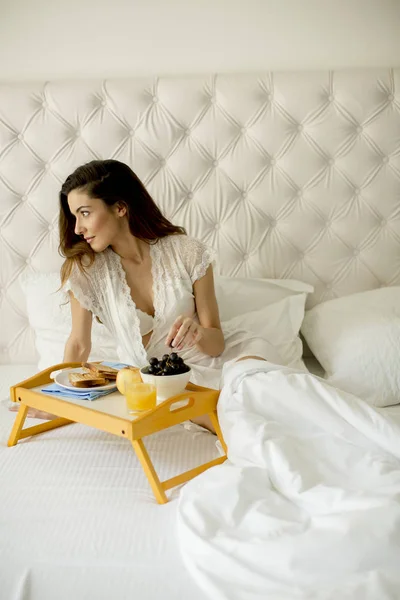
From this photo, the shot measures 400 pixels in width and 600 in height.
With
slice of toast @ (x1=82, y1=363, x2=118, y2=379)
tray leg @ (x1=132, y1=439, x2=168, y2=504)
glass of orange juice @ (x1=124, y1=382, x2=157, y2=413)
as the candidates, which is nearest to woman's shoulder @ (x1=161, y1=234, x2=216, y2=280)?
slice of toast @ (x1=82, y1=363, x2=118, y2=379)

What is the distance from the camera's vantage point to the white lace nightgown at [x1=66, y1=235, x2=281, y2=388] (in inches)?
82.9

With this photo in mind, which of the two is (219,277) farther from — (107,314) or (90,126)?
(90,126)

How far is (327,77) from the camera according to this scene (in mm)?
2518

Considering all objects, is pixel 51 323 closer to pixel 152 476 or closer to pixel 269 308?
pixel 269 308

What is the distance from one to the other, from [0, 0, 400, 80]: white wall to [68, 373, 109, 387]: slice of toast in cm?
141

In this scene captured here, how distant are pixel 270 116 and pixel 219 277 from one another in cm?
66

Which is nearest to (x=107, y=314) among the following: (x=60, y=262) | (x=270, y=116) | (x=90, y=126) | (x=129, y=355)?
(x=129, y=355)

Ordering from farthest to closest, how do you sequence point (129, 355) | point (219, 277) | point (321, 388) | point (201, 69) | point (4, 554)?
point (201, 69) < point (219, 277) < point (129, 355) < point (321, 388) < point (4, 554)

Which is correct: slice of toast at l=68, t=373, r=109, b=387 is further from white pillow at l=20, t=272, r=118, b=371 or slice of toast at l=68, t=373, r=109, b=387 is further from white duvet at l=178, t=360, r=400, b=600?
white pillow at l=20, t=272, r=118, b=371

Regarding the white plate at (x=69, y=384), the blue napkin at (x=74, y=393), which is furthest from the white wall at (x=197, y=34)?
the blue napkin at (x=74, y=393)

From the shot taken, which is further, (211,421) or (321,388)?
(211,421)

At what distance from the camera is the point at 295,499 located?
51.4 inches

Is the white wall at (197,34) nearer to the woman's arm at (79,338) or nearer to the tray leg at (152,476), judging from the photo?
the woman's arm at (79,338)

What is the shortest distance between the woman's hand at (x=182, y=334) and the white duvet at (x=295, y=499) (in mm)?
204
